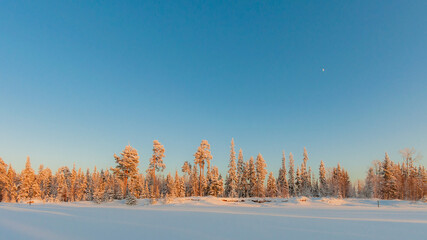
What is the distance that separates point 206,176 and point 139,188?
21.9 meters

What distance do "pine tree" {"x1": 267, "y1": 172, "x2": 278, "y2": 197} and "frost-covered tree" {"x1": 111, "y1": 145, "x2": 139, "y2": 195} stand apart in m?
38.7

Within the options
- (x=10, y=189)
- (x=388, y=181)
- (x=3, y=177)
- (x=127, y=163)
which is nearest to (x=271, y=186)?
(x=388, y=181)

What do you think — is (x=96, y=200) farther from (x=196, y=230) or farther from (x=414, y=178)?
(x=414, y=178)

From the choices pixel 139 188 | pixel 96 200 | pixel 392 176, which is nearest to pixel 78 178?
pixel 139 188

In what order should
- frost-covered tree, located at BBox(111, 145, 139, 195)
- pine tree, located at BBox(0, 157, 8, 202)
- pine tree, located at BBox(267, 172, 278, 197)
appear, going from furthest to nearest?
pine tree, located at BBox(267, 172, 278, 197), pine tree, located at BBox(0, 157, 8, 202), frost-covered tree, located at BBox(111, 145, 139, 195)

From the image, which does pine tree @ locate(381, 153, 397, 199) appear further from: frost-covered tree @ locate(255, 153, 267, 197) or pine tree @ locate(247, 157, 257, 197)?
pine tree @ locate(247, 157, 257, 197)

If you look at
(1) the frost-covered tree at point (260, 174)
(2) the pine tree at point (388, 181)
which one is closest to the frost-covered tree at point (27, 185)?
(1) the frost-covered tree at point (260, 174)

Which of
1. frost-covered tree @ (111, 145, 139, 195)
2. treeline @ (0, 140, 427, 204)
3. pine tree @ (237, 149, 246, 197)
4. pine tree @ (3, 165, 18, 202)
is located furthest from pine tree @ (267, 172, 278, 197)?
pine tree @ (3, 165, 18, 202)

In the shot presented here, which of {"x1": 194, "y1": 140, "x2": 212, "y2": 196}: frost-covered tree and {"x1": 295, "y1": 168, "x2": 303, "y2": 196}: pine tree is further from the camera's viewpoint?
{"x1": 295, "y1": 168, "x2": 303, "y2": 196}: pine tree

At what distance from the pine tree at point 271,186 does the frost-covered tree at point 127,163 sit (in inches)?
1526

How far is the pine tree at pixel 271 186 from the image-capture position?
5817cm

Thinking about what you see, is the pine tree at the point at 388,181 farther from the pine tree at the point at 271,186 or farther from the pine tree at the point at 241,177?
the pine tree at the point at 241,177

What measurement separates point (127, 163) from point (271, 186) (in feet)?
135

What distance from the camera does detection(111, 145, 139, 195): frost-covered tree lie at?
32.3 meters
